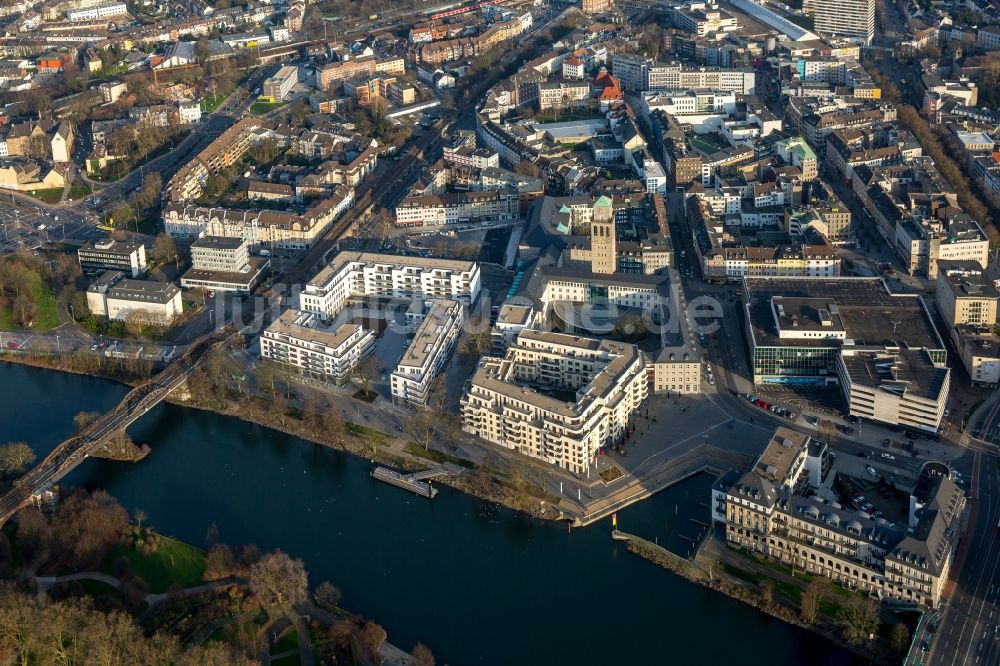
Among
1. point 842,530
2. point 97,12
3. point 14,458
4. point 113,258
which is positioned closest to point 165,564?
point 14,458

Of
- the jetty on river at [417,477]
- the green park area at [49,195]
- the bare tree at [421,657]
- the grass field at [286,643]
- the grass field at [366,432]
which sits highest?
the green park area at [49,195]

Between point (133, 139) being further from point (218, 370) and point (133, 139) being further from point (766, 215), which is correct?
point (766, 215)

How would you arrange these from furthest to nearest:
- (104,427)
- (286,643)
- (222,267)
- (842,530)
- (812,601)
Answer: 1. (222,267)
2. (104,427)
3. (842,530)
4. (286,643)
5. (812,601)

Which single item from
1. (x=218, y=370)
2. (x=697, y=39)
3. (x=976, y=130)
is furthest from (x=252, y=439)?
(x=697, y=39)

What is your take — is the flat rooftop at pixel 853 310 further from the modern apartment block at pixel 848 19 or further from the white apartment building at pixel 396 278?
the modern apartment block at pixel 848 19

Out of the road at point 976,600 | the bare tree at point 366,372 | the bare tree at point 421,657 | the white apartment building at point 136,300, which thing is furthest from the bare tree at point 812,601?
the white apartment building at point 136,300

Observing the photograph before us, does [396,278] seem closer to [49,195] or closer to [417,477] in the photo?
[417,477]

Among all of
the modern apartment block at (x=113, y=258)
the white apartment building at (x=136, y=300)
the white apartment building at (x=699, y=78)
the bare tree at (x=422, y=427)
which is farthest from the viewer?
the white apartment building at (x=699, y=78)
